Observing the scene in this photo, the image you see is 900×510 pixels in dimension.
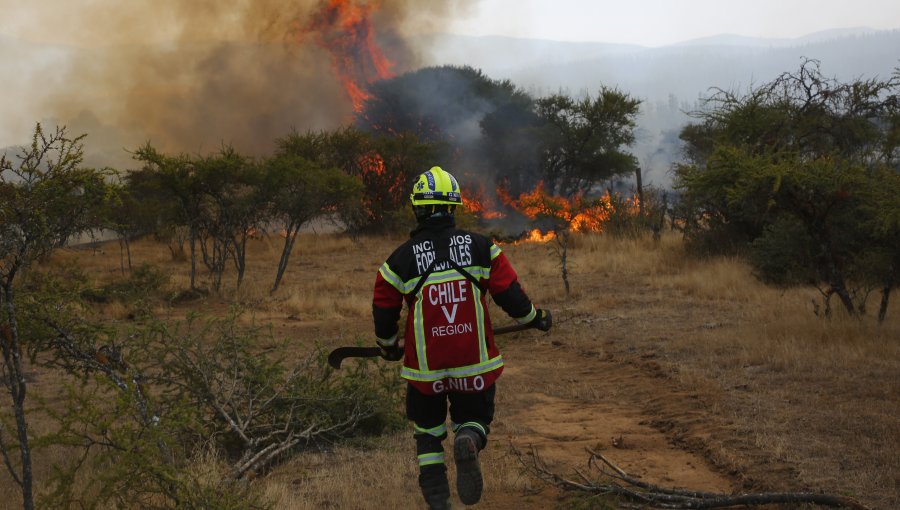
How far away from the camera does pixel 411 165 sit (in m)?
31.4

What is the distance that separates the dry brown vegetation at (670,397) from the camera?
5402 millimetres

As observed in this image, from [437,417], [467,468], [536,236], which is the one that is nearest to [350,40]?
[536,236]

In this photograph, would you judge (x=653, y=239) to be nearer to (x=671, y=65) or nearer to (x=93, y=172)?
(x=93, y=172)

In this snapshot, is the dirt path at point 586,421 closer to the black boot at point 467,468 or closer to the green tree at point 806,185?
the black boot at point 467,468

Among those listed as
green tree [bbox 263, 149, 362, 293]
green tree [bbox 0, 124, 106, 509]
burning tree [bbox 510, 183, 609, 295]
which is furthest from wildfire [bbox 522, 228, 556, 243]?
green tree [bbox 0, 124, 106, 509]

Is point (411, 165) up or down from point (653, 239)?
up

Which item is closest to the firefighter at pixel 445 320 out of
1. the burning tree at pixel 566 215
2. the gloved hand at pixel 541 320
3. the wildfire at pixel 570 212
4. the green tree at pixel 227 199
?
the gloved hand at pixel 541 320

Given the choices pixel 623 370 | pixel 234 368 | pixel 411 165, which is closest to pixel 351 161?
pixel 411 165

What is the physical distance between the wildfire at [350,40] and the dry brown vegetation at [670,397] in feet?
107

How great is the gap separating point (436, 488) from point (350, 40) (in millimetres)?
44638

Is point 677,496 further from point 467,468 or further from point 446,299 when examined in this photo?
point 446,299

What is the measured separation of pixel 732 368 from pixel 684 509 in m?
4.33

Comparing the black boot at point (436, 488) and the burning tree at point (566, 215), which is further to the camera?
the burning tree at point (566, 215)

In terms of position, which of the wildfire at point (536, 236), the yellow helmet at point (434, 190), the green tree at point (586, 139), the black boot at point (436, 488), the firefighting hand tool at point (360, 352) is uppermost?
the green tree at point (586, 139)
